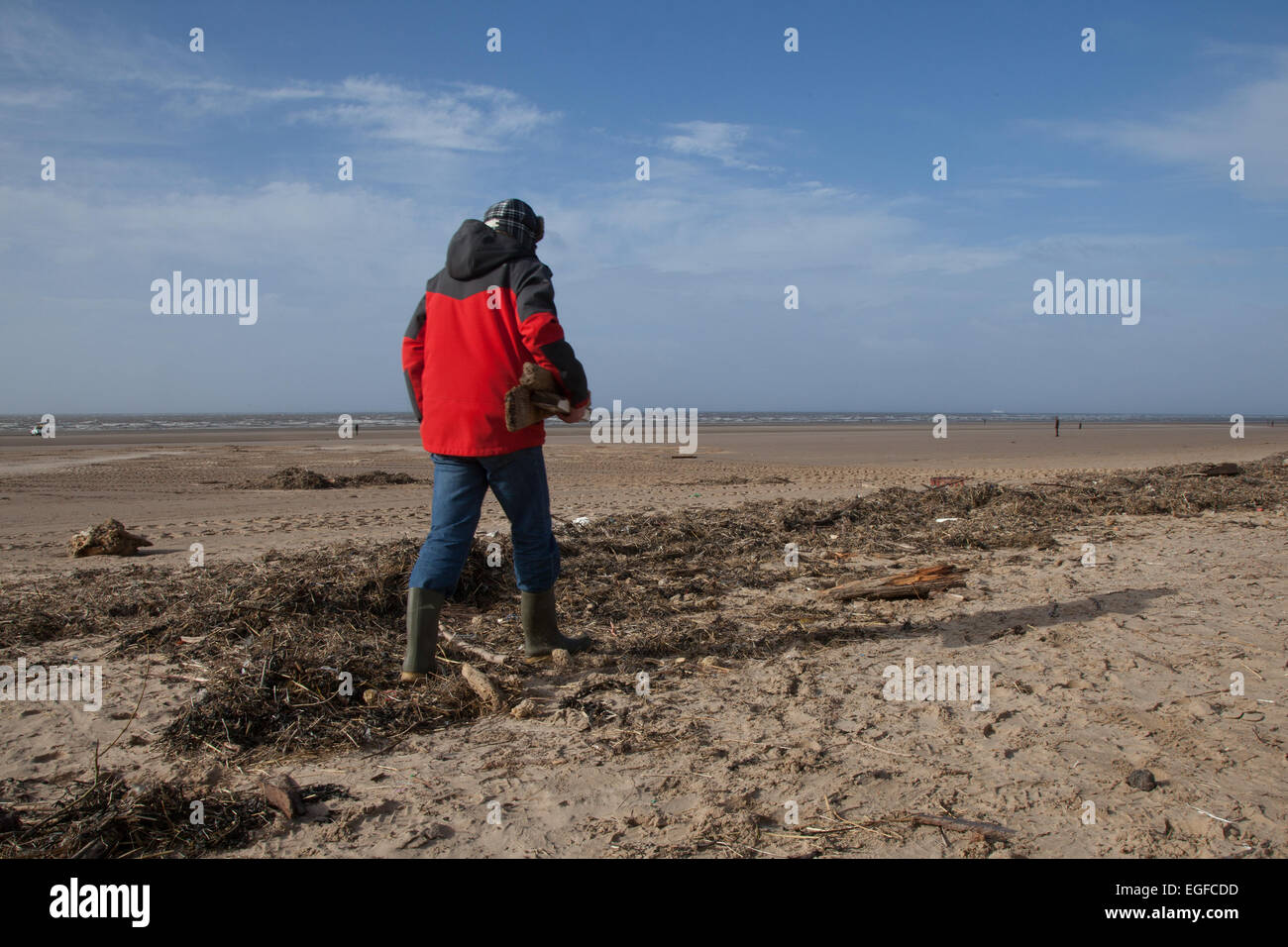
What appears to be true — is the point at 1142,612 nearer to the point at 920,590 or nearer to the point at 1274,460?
the point at 920,590

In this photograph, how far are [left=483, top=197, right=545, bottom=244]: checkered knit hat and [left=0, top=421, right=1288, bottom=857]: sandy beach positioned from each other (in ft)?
6.78

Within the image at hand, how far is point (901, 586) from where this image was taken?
199 inches

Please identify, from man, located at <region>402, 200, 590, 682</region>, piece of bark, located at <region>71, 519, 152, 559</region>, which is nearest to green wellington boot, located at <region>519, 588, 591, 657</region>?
man, located at <region>402, 200, 590, 682</region>

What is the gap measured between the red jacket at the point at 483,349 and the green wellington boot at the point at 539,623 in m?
0.82

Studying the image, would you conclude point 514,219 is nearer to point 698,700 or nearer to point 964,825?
point 698,700

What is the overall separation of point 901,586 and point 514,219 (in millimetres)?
3377

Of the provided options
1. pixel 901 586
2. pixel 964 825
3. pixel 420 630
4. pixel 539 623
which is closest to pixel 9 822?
pixel 420 630

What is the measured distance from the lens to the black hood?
11.0ft

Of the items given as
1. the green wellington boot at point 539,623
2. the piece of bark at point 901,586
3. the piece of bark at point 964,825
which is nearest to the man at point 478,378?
the green wellington boot at point 539,623

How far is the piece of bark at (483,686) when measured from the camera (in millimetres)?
3250

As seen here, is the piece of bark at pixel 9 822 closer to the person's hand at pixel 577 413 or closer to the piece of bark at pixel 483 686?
the piece of bark at pixel 483 686

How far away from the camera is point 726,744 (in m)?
2.88

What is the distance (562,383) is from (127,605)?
341 centimetres

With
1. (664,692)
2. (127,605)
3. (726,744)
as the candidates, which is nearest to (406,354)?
(664,692)
